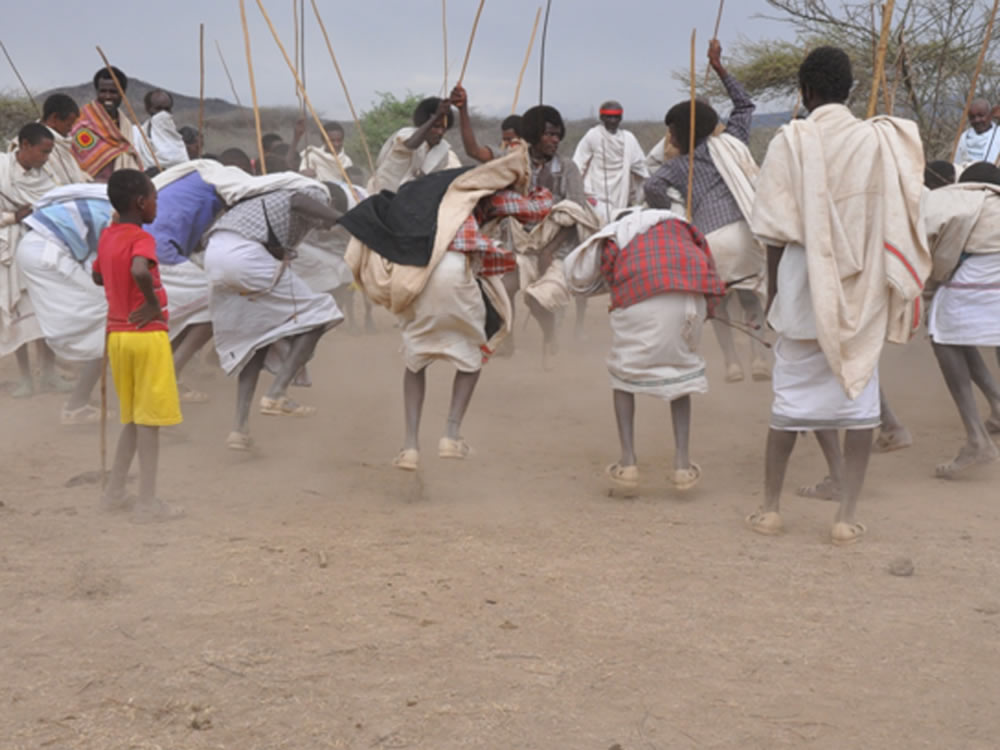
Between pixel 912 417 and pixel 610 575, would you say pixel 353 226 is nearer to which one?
pixel 610 575

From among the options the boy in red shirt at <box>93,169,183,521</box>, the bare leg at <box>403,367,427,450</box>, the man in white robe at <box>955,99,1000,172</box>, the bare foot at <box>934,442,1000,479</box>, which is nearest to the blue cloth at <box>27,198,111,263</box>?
the boy in red shirt at <box>93,169,183,521</box>

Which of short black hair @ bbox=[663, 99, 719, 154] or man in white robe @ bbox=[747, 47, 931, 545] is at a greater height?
short black hair @ bbox=[663, 99, 719, 154]

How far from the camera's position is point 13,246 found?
310 inches

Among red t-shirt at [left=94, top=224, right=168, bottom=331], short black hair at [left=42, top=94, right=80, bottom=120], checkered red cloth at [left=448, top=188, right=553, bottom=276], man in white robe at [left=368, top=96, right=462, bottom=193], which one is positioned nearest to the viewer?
red t-shirt at [left=94, top=224, right=168, bottom=331]

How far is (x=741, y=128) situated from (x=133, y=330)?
3.53m

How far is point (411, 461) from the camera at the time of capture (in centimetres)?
529

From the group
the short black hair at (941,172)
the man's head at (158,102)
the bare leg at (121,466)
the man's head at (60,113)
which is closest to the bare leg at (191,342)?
the bare leg at (121,466)

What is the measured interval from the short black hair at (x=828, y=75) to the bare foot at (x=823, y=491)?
1700mm

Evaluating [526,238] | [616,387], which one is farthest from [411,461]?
[526,238]

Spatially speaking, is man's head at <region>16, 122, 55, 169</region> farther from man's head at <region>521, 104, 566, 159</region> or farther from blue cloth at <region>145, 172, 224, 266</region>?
man's head at <region>521, 104, 566, 159</region>

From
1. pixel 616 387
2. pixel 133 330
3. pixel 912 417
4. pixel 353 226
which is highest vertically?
pixel 353 226

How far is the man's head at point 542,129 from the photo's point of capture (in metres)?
7.05

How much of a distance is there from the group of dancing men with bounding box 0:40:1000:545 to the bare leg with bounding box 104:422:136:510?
1cm

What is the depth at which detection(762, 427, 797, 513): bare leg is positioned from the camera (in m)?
4.77
